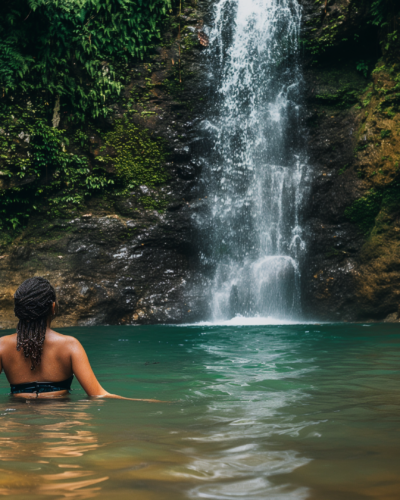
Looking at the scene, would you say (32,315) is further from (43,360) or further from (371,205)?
(371,205)

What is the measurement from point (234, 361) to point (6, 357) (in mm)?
3275

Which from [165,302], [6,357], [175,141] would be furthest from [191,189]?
[6,357]

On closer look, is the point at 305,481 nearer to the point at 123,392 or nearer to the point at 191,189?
the point at 123,392

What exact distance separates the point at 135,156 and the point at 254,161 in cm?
351

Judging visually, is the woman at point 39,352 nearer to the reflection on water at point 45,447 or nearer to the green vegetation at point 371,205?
the reflection on water at point 45,447

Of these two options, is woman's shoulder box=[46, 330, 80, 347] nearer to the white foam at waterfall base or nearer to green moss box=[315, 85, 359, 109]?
the white foam at waterfall base

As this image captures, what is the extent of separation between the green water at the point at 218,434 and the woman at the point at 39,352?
14 cm

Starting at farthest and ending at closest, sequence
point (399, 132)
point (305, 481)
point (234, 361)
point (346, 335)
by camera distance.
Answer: point (399, 132)
point (346, 335)
point (234, 361)
point (305, 481)

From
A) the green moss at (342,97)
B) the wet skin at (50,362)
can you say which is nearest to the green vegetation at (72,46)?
the green moss at (342,97)

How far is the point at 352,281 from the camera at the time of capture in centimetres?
1239

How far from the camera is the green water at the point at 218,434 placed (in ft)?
6.56

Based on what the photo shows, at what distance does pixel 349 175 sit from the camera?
13.1 m

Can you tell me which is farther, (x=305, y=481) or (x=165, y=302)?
(x=165, y=302)

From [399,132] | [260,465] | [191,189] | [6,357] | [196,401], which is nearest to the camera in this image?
[260,465]
